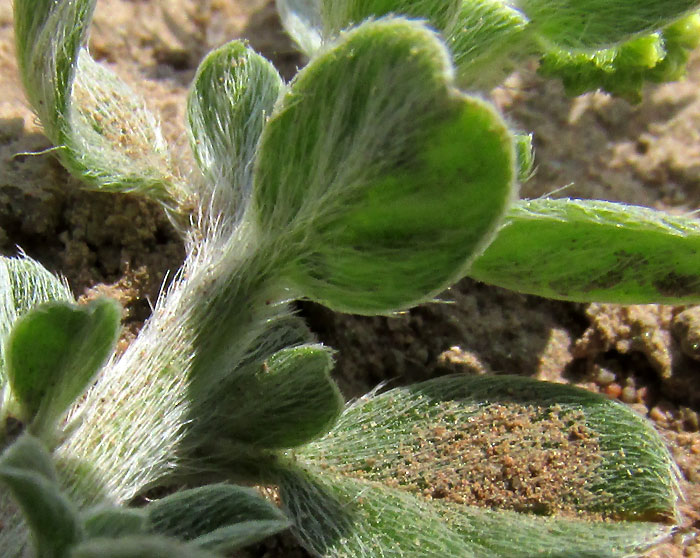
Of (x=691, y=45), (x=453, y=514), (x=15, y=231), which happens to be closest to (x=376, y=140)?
(x=453, y=514)

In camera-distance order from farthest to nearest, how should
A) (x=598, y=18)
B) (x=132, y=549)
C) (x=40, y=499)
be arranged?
1. (x=598, y=18)
2. (x=40, y=499)
3. (x=132, y=549)

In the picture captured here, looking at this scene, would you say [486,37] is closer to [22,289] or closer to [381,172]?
[381,172]

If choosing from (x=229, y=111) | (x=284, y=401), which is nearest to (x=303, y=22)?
(x=229, y=111)

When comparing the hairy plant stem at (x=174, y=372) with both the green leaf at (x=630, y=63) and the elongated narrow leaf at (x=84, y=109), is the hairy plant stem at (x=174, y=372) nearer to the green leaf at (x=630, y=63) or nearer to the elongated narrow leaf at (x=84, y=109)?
the elongated narrow leaf at (x=84, y=109)

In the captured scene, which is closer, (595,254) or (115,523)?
(115,523)

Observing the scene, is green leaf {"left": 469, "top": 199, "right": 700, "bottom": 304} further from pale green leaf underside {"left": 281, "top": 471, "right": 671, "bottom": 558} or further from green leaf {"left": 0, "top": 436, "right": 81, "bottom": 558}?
green leaf {"left": 0, "top": 436, "right": 81, "bottom": 558}

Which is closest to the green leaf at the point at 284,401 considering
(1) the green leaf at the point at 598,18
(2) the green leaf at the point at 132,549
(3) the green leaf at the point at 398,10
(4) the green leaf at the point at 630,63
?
(2) the green leaf at the point at 132,549

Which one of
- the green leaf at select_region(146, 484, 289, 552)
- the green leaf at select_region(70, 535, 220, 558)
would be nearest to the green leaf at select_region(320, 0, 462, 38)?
the green leaf at select_region(146, 484, 289, 552)

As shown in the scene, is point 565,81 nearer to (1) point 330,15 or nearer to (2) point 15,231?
(1) point 330,15
